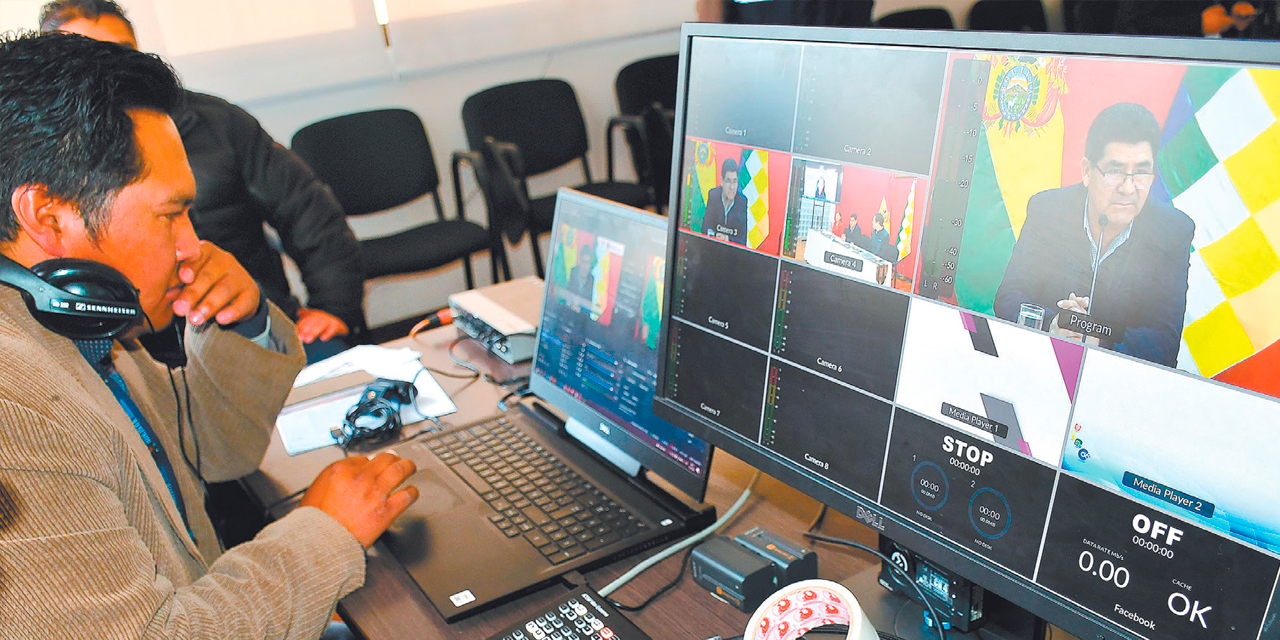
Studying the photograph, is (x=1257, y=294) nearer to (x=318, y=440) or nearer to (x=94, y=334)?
(x=94, y=334)

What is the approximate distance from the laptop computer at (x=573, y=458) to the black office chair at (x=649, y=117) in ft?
7.36

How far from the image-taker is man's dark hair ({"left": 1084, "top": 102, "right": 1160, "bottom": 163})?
57cm

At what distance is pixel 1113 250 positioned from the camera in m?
0.61

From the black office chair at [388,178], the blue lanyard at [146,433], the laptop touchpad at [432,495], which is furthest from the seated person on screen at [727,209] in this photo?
the black office chair at [388,178]

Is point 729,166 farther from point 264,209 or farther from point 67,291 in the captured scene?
point 264,209

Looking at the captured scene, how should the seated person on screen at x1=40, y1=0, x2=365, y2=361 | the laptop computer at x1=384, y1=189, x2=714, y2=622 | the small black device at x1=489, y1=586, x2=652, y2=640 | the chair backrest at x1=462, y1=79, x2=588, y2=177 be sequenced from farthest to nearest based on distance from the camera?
the chair backrest at x1=462, y1=79, x2=588, y2=177
the seated person on screen at x1=40, y1=0, x2=365, y2=361
the laptop computer at x1=384, y1=189, x2=714, y2=622
the small black device at x1=489, y1=586, x2=652, y2=640

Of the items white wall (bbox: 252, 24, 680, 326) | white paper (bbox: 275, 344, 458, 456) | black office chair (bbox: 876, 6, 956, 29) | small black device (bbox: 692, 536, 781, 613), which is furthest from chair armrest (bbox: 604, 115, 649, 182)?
small black device (bbox: 692, 536, 781, 613)

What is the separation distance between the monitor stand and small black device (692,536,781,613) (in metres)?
0.10

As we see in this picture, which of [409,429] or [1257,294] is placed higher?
[1257,294]

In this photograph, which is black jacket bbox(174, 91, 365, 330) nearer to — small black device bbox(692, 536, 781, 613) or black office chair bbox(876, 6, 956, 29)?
small black device bbox(692, 536, 781, 613)

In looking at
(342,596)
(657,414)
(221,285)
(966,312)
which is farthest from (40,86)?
(966,312)

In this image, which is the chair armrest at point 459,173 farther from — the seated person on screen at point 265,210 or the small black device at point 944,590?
the small black device at point 944,590

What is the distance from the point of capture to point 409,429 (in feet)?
4.62

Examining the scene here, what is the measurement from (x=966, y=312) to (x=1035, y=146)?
0.14m
